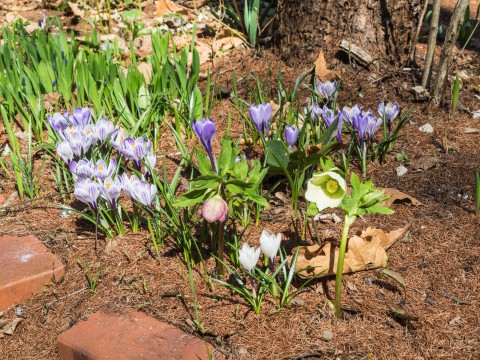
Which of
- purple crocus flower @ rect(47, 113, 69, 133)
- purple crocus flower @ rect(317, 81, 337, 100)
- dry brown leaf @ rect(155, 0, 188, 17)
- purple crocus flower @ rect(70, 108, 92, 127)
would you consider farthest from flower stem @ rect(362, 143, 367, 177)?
dry brown leaf @ rect(155, 0, 188, 17)

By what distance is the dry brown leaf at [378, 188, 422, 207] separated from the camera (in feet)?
8.13

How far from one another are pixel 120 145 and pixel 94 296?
0.65m

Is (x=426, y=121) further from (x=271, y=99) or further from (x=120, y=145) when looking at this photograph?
(x=120, y=145)

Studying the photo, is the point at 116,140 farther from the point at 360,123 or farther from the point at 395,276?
the point at 395,276

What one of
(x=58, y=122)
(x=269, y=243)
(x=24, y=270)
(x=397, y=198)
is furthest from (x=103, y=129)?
(x=397, y=198)

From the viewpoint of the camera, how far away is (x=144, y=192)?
7.16 feet

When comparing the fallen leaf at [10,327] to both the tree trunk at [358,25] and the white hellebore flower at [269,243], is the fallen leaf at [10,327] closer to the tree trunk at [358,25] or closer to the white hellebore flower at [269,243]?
the white hellebore flower at [269,243]

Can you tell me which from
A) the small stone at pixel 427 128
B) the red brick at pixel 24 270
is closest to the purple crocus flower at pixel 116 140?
the red brick at pixel 24 270

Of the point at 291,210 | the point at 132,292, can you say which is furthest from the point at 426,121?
the point at 132,292

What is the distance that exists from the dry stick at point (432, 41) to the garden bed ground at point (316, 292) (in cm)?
57

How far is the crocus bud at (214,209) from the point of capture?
1.83 metres

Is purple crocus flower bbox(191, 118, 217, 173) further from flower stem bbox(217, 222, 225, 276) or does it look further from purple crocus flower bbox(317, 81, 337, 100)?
purple crocus flower bbox(317, 81, 337, 100)

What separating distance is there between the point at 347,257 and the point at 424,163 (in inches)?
35.4

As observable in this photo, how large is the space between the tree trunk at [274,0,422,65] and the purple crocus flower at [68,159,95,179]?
5.54 ft
